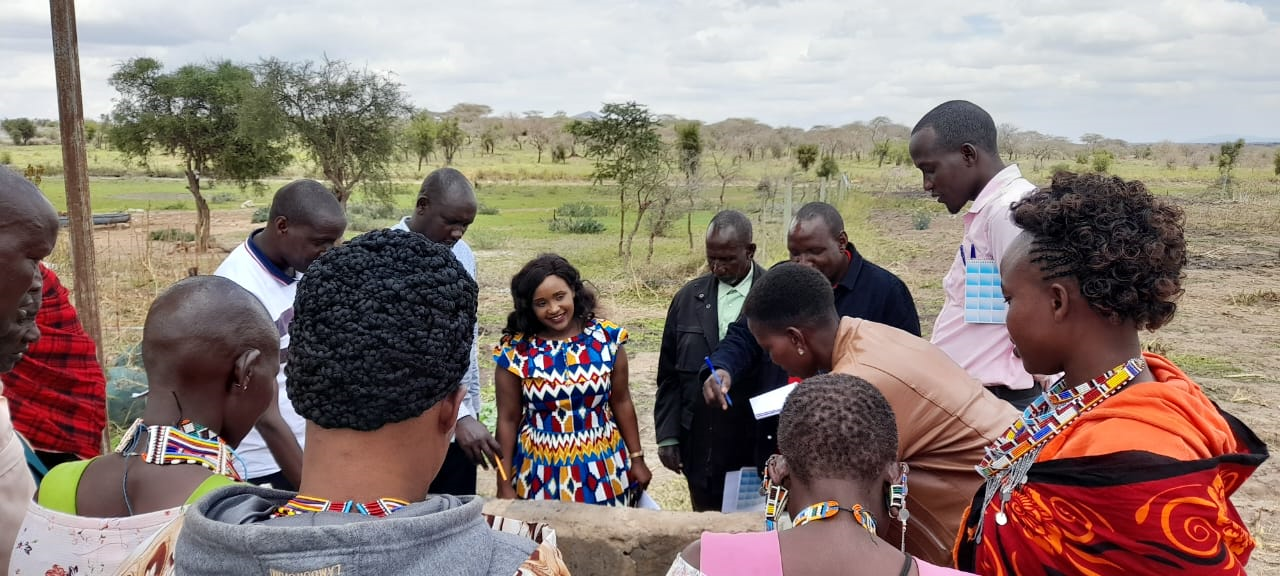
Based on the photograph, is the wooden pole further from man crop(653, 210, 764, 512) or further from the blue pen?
the blue pen

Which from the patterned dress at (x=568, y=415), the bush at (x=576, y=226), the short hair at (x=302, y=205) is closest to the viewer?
the short hair at (x=302, y=205)

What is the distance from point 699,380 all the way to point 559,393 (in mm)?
656

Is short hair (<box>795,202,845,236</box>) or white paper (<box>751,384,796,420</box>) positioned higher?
short hair (<box>795,202,845,236</box>)

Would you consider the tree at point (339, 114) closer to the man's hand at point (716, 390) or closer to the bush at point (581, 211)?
the bush at point (581, 211)

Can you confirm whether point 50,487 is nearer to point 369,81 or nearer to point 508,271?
point 508,271

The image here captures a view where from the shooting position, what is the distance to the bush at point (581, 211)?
74.7 feet

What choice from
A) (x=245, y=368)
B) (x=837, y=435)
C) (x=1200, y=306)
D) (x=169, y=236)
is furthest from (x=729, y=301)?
(x=169, y=236)

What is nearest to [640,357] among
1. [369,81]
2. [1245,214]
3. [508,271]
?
[508,271]

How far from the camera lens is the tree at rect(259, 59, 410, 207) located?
15.6 meters

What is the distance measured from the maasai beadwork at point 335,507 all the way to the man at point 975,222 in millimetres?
2593

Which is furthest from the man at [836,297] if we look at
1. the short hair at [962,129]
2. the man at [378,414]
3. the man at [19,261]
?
the man at [378,414]

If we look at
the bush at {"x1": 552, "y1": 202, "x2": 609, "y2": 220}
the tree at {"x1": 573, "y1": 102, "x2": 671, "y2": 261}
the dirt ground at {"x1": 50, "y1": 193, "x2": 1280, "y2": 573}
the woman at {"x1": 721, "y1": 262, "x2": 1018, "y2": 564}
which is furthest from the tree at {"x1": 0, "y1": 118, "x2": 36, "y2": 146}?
the woman at {"x1": 721, "y1": 262, "x2": 1018, "y2": 564}

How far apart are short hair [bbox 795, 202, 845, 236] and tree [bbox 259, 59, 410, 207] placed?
1311 cm

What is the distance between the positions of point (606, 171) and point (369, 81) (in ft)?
16.6
